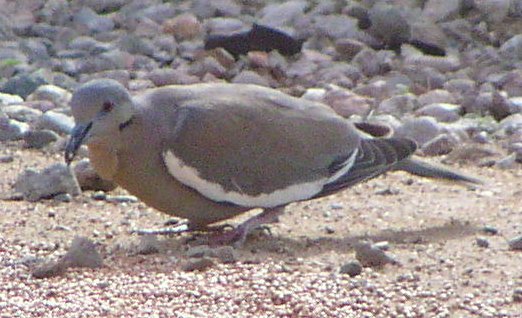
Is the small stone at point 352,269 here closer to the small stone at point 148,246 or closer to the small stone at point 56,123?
the small stone at point 148,246

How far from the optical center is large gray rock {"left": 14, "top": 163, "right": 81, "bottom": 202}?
805 cm

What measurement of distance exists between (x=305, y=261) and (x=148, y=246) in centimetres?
72

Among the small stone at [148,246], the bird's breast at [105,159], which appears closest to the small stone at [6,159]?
the bird's breast at [105,159]

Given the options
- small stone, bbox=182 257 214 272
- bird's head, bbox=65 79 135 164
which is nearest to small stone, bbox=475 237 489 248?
small stone, bbox=182 257 214 272

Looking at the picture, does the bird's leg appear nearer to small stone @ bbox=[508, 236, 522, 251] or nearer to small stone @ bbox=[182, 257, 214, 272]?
small stone @ bbox=[182, 257, 214, 272]

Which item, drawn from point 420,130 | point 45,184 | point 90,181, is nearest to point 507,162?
point 420,130

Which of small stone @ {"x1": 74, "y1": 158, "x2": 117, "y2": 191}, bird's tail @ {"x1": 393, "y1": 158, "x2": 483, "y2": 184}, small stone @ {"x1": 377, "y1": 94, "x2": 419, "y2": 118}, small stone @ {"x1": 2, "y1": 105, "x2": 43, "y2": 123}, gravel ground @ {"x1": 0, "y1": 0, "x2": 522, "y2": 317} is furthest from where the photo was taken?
small stone @ {"x1": 377, "y1": 94, "x2": 419, "y2": 118}

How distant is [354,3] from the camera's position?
12406 millimetres

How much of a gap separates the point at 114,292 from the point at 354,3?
651 centimetres

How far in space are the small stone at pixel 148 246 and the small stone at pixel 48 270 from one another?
471 mm

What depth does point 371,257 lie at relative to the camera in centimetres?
664

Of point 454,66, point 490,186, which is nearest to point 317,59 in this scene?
Result: point 454,66

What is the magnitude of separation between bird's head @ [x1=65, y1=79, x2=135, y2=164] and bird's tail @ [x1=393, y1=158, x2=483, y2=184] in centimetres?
162

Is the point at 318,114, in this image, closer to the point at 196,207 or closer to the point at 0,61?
the point at 196,207
